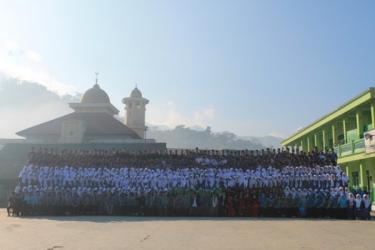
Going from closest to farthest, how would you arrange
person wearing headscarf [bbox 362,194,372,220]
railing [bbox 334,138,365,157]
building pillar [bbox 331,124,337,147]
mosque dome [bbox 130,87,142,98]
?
1. person wearing headscarf [bbox 362,194,372,220]
2. railing [bbox 334,138,365,157]
3. building pillar [bbox 331,124,337,147]
4. mosque dome [bbox 130,87,142,98]

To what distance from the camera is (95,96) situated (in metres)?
49.8

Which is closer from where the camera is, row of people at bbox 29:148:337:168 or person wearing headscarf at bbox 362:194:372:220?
person wearing headscarf at bbox 362:194:372:220

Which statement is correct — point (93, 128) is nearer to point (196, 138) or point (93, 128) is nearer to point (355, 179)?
point (355, 179)

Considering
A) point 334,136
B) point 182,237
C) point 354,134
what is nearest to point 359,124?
point 354,134

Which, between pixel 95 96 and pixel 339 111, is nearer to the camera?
pixel 339 111

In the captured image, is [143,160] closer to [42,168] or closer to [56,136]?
[42,168]

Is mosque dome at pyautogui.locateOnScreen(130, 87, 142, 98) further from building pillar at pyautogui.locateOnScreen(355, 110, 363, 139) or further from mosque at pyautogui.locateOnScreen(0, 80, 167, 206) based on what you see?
building pillar at pyautogui.locateOnScreen(355, 110, 363, 139)

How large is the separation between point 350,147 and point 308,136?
11.8m

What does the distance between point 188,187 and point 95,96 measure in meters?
32.2

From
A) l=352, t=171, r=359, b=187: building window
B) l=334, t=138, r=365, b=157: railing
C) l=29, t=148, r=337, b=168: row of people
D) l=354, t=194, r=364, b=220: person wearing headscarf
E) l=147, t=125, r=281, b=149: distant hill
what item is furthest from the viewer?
l=147, t=125, r=281, b=149: distant hill

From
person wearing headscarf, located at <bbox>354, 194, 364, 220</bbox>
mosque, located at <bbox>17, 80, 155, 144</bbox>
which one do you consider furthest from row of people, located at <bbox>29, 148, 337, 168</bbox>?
mosque, located at <bbox>17, 80, 155, 144</bbox>

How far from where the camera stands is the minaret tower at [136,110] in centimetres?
5128

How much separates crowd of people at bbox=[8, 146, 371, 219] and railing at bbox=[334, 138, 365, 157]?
6.93m

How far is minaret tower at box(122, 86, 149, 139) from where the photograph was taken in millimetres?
51281
